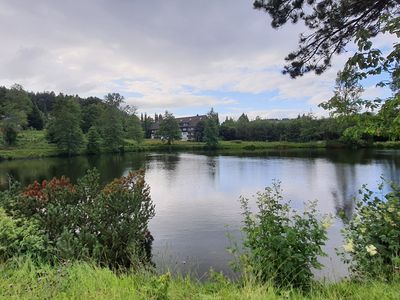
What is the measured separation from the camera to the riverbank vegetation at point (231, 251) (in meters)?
3.43

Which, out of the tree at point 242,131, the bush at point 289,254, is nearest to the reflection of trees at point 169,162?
the bush at point 289,254

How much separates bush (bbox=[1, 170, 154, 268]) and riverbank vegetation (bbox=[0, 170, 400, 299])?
0.09 feet

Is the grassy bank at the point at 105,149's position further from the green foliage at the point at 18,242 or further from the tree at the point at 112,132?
the green foliage at the point at 18,242

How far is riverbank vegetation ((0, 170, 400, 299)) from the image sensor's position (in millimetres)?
3426

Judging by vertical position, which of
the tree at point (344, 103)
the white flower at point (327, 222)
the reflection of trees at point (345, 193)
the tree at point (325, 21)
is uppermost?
the tree at point (325, 21)

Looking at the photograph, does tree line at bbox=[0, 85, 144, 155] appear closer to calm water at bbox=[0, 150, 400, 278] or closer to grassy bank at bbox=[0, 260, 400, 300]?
calm water at bbox=[0, 150, 400, 278]

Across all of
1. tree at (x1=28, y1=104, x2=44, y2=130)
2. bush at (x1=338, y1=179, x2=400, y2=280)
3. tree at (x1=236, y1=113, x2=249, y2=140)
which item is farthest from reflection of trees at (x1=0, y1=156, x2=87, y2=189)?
tree at (x1=236, y1=113, x2=249, y2=140)

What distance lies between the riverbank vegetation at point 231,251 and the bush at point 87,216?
3cm

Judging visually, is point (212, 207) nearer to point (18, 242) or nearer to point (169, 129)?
point (18, 242)

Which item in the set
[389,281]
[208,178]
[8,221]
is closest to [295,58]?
[389,281]

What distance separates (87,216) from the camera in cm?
758

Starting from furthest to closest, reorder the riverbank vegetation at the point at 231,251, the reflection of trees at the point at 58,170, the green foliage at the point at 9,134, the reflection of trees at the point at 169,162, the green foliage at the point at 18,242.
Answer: the green foliage at the point at 9,134, the reflection of trees at the point at 169,162, the reflection of trees at the point at 58,170, the green foliage at the point at 18,242, the riverbank vegetation at the point at 231,251

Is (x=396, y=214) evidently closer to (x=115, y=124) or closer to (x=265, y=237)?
(x=265, y=237)

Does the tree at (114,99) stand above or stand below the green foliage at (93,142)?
above
